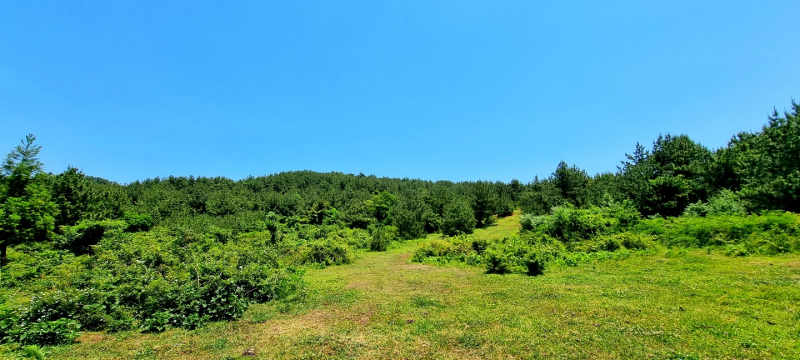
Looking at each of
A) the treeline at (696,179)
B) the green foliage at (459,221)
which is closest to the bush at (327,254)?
the green foliage at (459,221)

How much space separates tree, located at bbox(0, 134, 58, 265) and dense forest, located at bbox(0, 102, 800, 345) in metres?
0.06

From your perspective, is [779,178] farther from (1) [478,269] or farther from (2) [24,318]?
(2) [24,318]

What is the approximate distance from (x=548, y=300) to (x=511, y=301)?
3.24 feet

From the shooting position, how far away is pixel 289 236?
32438 mm

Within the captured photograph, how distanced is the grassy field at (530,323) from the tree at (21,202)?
13.9 meters

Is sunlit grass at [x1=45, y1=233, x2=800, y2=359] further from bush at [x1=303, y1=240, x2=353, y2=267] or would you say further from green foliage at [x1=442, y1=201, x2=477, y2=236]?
green foliage at [x1=442, y1=201, x2=477, y2=236]

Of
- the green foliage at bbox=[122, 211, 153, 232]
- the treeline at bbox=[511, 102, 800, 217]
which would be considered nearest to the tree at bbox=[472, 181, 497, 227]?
the treeline at bbox=[511, 102, 800, 217]

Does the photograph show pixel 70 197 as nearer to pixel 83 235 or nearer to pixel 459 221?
pixel 83 235

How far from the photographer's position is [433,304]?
8.85 metres

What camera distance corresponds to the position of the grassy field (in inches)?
209

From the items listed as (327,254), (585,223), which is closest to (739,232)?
(585,223)

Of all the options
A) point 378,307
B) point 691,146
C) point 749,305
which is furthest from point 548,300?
point 691,146

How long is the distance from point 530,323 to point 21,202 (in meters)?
23.1

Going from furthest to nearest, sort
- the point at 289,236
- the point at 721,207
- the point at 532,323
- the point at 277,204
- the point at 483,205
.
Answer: the point at 277,204 < the point at 483,205 < the point at 289,236 < the point at 721,207 < the point at 532,323
